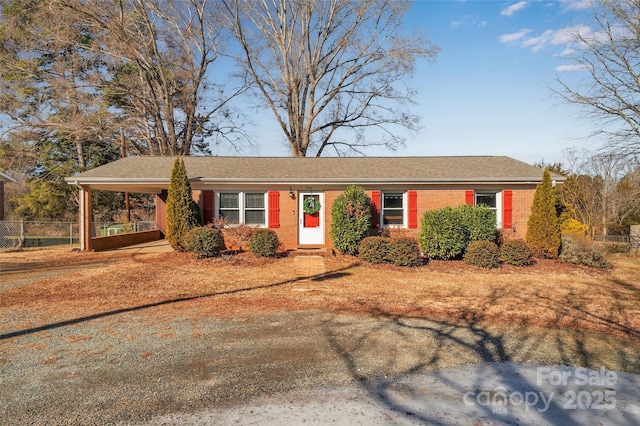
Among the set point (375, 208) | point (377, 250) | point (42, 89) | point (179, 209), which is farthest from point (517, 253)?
point (42, 89)

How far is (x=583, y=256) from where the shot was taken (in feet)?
37.8

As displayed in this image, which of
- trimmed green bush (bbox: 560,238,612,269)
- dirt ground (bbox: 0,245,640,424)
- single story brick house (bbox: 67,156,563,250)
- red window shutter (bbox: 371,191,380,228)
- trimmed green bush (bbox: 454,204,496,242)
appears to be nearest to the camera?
dirt ground (bbox: 0,245,640,424)

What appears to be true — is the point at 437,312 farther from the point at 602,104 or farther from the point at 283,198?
the point at 602,104

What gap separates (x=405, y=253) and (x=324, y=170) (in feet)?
16.4

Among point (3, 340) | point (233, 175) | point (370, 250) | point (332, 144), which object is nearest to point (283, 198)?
point (233, 175)

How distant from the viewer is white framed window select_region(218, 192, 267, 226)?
1372 centimetres

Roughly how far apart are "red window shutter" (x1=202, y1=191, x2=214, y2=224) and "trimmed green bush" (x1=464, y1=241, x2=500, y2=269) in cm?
893

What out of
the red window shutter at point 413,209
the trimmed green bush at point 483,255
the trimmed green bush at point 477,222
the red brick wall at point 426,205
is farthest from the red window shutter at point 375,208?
the trimmed green bush at point 483,255

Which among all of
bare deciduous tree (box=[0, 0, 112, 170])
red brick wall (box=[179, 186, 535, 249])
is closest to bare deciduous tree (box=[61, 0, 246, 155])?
bare deciduous tree (box=[0, 0, 112, 170])

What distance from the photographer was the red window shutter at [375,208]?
13594mm

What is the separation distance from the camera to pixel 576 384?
386 centimetres

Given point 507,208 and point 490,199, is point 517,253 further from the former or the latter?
point 490,199

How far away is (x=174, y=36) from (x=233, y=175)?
16.0m

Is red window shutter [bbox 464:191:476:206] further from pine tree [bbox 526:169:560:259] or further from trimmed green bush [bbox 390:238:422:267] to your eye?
trimmed green bush [bbox 390:238:422:267]
